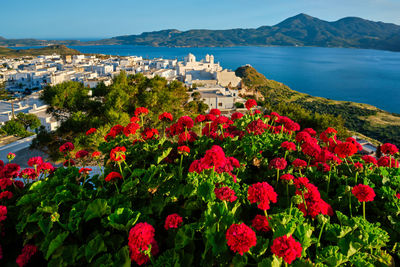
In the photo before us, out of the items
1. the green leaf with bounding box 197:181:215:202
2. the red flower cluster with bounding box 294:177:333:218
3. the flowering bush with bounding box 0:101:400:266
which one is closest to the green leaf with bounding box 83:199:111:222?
the flowering bush with bounding box 0:101:400:266

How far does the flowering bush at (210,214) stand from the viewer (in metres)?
1.35

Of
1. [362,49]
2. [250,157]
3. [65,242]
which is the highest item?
[362,49]

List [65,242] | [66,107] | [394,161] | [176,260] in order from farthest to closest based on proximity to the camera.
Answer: [66,107]
[394,161]
[65,242]
[176,260]

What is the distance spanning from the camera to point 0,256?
5.46ft

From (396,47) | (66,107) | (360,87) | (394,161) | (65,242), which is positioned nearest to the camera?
(65,242)

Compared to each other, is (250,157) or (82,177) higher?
(250,157)

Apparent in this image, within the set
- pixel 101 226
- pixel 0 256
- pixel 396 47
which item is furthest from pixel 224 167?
pixel 396 47

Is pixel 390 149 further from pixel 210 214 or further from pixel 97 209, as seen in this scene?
pixel 97 209

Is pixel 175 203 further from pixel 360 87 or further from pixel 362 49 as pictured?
pixel 362 49

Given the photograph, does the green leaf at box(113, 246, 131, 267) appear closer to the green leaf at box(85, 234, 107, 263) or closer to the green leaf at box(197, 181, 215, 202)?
the green leaf at box(85, 234, 107, 263)

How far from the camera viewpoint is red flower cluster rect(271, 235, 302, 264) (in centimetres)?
114

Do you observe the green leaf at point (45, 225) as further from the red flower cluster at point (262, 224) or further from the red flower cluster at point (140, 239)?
the red flower cluster at point (262, 224)

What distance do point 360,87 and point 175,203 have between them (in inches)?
3228

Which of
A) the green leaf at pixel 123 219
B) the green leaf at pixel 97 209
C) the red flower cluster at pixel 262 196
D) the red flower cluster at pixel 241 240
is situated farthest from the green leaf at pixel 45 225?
the red flower cluster at pixel 262 196
